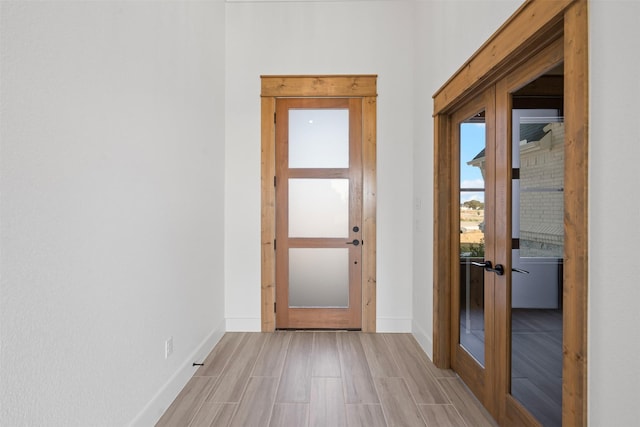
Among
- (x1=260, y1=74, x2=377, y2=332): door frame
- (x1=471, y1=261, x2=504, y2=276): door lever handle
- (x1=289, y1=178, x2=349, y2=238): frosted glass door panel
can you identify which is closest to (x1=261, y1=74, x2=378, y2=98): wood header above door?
(x1=260, y1=74, x2=377, y2=332): door frame

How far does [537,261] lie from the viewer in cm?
169

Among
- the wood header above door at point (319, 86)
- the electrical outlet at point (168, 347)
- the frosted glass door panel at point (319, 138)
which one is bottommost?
the electrical outlet at point (168, 347)

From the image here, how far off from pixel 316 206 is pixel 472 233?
5.65 feet

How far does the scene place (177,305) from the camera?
7.84ft

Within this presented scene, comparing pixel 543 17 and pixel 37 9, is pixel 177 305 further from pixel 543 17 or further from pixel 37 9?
pixel 543 17

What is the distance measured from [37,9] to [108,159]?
633mm

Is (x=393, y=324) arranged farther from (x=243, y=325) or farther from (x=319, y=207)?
(x=243, y=325)

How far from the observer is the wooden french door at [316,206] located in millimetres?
3594

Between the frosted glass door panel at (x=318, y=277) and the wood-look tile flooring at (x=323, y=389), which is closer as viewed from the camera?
the wood-look tile flooring at (x=323, y=389)

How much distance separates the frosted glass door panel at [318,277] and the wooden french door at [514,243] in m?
1.33

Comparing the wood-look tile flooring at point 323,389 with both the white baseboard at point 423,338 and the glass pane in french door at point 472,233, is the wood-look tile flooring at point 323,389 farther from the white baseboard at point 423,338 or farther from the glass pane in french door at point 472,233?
the glass pane in french door at point 472,233

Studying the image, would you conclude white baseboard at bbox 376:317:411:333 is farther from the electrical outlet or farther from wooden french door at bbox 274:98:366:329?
the electrical outlet

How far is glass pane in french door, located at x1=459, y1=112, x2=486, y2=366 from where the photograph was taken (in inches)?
89.3
